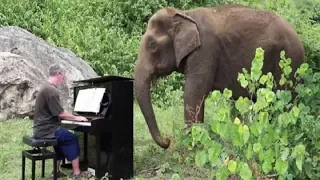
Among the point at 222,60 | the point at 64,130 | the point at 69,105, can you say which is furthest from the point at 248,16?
the point at 69,105

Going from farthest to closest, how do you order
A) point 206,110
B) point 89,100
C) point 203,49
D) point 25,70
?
point 25,70, point 206,110, point 203,49, point 89,100

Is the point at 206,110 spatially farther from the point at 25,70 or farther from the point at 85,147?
the point at 85,147

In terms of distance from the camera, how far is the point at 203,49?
25.6 ft

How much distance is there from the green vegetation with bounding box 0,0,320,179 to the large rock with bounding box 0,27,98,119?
729 mm

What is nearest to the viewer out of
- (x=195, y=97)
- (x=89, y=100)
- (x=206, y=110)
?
(x=89, y=100)

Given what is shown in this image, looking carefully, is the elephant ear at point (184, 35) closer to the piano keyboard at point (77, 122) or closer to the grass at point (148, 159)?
the grass at point (148, 159)

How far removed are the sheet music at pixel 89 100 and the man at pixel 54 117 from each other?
25 cm

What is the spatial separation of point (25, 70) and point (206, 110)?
3.87m

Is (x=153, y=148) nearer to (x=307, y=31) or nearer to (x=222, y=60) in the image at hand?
(x=222, y=60)

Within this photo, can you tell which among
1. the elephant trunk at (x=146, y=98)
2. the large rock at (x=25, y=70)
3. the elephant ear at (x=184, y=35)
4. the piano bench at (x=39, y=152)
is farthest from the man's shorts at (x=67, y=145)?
the large rock at (x=25, y=70)

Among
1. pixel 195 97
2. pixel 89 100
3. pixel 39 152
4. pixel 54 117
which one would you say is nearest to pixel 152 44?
pixel 195 97

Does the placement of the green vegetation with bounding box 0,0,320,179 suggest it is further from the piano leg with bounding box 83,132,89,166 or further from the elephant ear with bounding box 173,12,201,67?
the elephant ear with bounding box 173,12,201,67

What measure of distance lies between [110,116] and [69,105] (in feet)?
18.3

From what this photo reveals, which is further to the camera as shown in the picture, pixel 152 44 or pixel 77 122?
pixel 152 44
